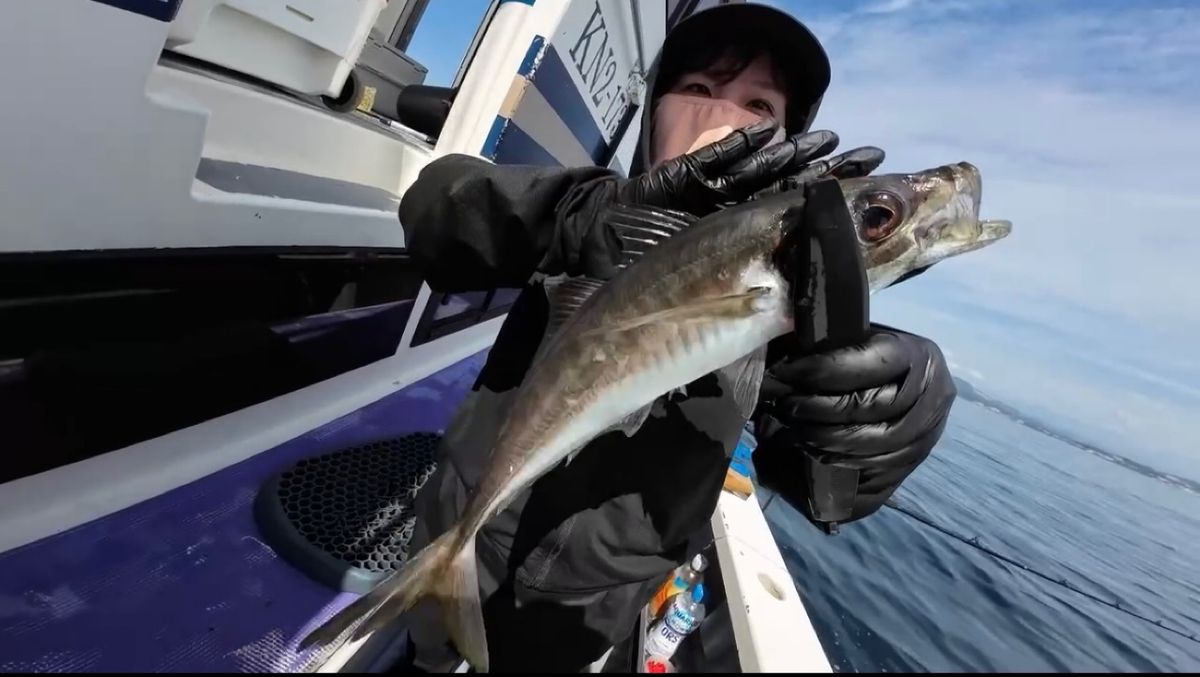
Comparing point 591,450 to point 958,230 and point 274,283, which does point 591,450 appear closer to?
point 958,230

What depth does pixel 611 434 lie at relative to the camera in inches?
82.4

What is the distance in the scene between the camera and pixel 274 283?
260 centimetres

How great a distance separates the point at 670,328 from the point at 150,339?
2.11 metres

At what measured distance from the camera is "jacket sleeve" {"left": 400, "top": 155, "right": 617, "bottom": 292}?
210 cm

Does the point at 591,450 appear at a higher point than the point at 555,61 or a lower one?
lower

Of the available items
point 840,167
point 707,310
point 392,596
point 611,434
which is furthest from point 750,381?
point 392,596

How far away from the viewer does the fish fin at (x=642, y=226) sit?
1886 millimetres

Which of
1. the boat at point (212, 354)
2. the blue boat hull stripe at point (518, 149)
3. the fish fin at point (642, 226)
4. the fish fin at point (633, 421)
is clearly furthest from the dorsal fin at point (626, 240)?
the blue boat hull stripe at point (518, 149)

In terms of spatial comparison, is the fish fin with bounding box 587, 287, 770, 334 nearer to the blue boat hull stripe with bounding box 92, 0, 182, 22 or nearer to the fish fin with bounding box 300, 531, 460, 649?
the fish fin with bounding box 300, 531, 460, 649

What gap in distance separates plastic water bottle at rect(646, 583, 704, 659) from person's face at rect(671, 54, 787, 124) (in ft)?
9.51

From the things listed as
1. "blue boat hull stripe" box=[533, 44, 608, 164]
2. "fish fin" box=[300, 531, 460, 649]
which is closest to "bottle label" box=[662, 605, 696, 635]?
"fish fin" box=[300, 531, 460, 649]

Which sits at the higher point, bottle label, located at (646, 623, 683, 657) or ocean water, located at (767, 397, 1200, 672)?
bottle label, located at (646, 623, 683, 657)

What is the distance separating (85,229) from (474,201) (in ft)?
4.39

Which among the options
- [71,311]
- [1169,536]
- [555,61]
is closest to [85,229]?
[71,311]
